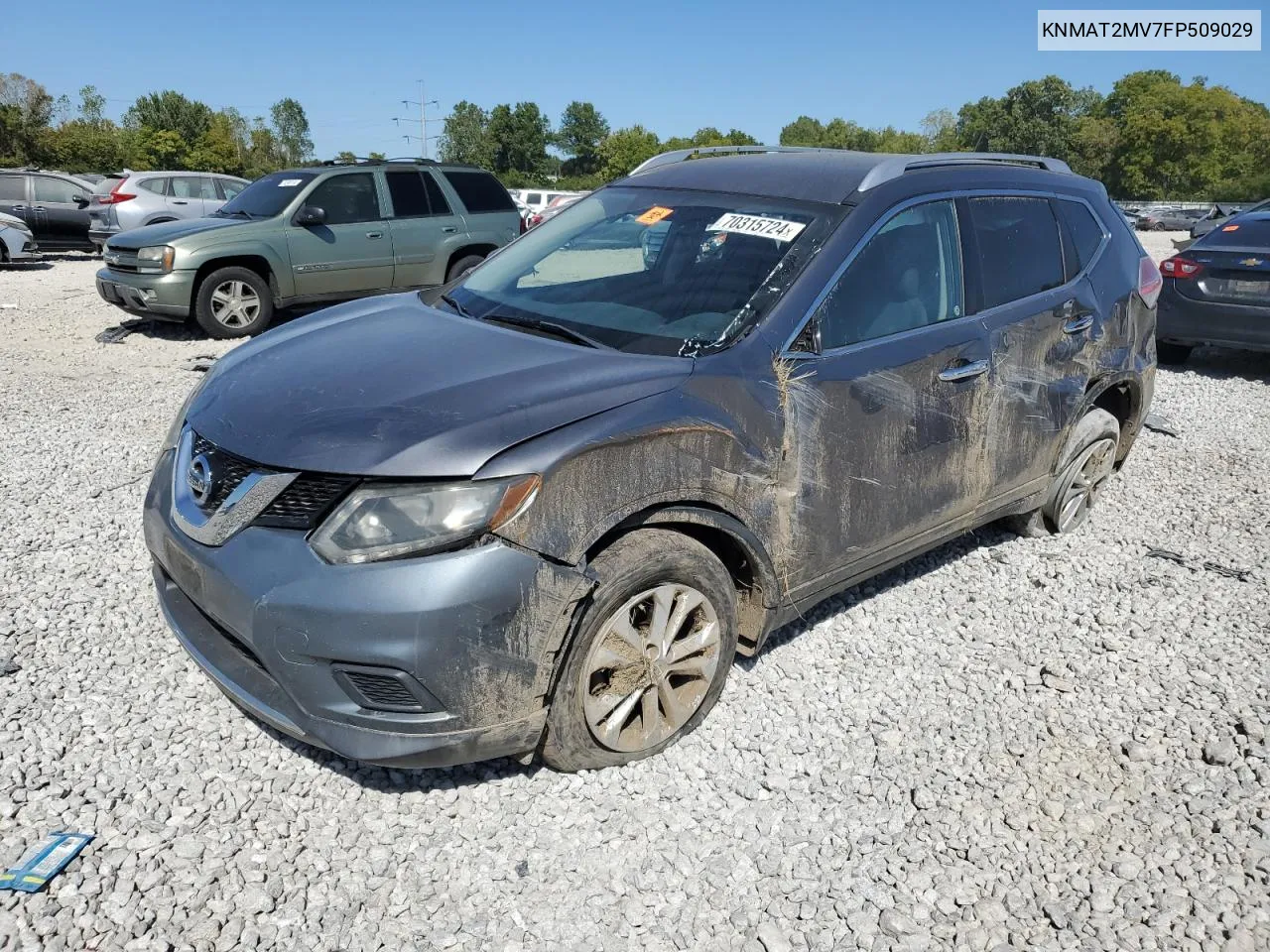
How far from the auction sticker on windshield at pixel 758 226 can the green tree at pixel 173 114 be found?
70816 mm

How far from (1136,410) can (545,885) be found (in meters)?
4.13

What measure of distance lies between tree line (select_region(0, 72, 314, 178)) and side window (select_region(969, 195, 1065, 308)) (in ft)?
175

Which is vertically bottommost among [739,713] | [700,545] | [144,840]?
[739,713]

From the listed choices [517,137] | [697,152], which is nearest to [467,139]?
[517,137]

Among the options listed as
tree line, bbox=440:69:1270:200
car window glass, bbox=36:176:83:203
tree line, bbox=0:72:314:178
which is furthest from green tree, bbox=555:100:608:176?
car window glass, bbox=36:176:83:203

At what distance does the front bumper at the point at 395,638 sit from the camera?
241 centimetres

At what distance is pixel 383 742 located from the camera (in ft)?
8.27

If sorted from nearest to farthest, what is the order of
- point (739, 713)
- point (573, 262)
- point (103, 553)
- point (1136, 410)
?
point (739, 713), point (573, 262), point (103, 553), point (1136, 410)

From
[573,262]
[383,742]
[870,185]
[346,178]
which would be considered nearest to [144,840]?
[383,742]

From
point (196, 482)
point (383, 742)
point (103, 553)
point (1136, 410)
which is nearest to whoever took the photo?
point (383, 742)

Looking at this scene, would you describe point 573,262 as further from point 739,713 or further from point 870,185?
point 739,713

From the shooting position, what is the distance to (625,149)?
3925 inches

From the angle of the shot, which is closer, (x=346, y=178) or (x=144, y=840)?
(x=144, y=840)

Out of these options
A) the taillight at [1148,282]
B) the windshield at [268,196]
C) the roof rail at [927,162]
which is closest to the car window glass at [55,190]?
the windshield at [268,196]
